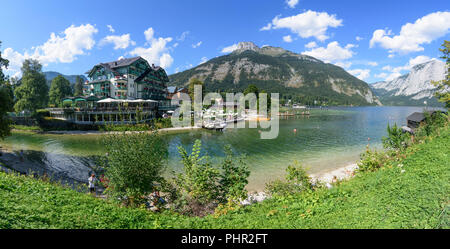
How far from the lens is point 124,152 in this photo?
9.69m

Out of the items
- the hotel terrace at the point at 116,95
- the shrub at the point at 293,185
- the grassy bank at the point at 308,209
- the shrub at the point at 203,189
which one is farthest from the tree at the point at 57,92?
the shrub at the point at 293,185

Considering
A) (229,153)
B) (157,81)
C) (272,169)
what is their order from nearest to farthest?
(229,153)
(272,169)
(157,81)

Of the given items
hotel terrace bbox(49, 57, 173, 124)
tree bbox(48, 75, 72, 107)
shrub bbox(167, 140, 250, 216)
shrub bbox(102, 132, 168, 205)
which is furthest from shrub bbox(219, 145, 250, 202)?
tree bbox(48, 75, 72, 107)

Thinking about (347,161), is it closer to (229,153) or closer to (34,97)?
(229,153)

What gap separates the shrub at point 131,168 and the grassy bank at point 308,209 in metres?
1.43

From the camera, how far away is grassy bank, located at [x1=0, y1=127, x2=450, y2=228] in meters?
5.45

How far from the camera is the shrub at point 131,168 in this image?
9.53 meters

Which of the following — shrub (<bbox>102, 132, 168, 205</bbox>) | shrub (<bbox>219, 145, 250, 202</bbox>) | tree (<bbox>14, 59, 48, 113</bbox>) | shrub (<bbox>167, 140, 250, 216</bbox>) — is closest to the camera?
shrub (<bbox>167, 140, 250, 216</bbox>)

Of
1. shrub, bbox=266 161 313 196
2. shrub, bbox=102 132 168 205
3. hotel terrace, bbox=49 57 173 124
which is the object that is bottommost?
shrub, bbox=266 161 313 196

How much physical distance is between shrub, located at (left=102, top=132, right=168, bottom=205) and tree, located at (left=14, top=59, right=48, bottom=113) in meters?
58.1

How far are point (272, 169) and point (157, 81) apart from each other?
59.4 meters

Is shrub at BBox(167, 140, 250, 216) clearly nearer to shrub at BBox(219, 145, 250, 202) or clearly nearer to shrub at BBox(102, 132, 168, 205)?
shrub at BBox(219, 145, 250, 202)

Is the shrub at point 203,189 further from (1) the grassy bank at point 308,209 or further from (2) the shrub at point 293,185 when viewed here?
(2) the shrub at point 293,185
